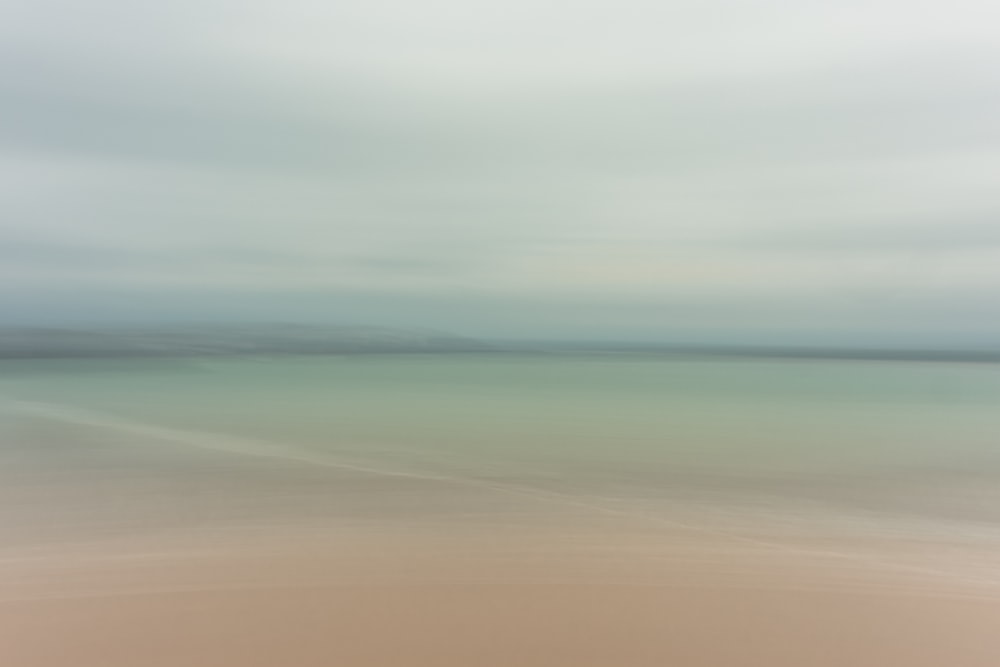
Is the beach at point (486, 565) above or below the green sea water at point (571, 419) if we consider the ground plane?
below

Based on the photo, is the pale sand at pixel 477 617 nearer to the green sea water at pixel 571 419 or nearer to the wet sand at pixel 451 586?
the wet sand at pixel 451 586

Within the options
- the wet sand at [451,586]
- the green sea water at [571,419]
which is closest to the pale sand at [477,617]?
the wet sand at [451,586]

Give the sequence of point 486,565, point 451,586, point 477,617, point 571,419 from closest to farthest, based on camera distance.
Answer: point 477,617
point 451,586
point 486,565
point 571,419

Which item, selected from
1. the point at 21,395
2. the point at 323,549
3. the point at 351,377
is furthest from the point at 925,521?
the point at 351,377

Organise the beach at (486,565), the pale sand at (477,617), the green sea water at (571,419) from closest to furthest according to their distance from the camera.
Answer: the pale sand at (477,617)
the beach at (486,565)
the green sea water at (571,419)

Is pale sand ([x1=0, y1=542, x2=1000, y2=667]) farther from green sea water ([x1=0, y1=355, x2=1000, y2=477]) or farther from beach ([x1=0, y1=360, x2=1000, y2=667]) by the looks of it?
green sea water ([x1=0, y1=355, x2=1000, y2=477])

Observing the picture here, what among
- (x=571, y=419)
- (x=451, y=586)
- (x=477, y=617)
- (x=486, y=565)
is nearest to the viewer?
(x=477, y=617)

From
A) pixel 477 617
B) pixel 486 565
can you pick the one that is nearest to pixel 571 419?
pixel 486 565

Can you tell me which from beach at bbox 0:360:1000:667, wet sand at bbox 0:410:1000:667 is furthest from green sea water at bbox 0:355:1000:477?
wet sand at bbox 0:410:1000:667

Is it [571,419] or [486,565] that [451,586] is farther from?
[571,419]

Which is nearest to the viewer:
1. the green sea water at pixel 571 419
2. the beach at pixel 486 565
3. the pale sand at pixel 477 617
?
the pale sand at pixel 477 617

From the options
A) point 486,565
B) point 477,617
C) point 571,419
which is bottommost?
point 477,617

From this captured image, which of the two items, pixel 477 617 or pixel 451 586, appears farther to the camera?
pixel 451 586

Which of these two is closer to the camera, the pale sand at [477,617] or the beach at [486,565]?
the pale sand at [477,617]
